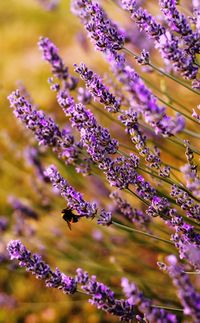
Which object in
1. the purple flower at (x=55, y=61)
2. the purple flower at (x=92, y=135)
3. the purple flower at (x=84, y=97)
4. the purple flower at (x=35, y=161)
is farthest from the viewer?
the purple flower at (x=35, y=161)

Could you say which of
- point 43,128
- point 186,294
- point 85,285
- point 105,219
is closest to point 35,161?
point 43,128

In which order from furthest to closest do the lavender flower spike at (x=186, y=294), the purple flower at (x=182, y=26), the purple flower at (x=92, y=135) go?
1. the purple flower at (x=92, y=135)
2. the purple flower at (x=182, y=26)
3. the lavender flower spike at (x=186, y=294)

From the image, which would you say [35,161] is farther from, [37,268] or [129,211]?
[37,268]

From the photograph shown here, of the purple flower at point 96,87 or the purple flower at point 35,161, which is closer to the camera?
the purple flower at point 96,87

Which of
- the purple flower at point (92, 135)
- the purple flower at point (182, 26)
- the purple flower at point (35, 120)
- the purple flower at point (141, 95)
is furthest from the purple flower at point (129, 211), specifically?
the purple flower at point (182, 26)

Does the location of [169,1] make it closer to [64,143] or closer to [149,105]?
[149,105]

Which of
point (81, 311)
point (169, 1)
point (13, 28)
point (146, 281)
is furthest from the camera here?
point (13, 28)

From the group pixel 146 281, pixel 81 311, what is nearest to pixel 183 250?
pixel 146 281

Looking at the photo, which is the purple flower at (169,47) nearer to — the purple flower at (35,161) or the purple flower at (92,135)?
the purple flower at (92,135)

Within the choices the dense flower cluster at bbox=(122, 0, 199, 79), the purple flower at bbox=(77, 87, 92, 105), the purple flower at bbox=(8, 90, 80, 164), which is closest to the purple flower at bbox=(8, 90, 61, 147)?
the purple flower at bbox=(8, 90, 80, 164)
